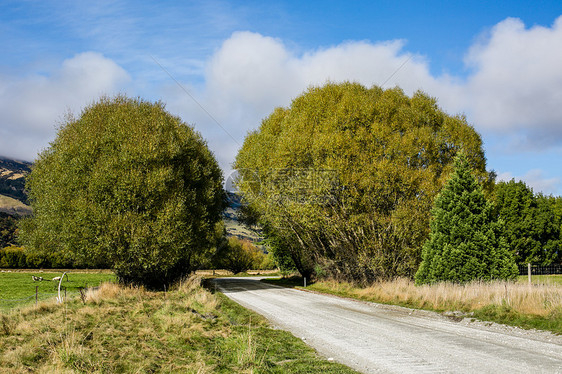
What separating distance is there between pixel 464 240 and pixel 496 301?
7136 mm

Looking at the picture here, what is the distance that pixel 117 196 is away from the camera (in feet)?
84.7

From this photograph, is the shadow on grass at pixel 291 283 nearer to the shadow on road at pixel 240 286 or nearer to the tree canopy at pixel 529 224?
the shadow on road at pixel 240 286

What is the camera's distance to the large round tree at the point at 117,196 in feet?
84.0

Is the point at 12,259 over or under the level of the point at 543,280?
under

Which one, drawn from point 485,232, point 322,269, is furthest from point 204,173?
point 485,232

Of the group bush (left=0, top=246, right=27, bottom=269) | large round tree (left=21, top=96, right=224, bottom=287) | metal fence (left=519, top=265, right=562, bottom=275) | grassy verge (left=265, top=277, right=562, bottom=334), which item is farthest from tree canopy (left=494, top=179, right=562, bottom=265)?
bush (left=0, top=246, right=27, bottom=269)

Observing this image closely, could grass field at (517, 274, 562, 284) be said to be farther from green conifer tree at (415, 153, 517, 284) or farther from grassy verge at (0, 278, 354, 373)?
grassy verge at (0, 278, 354, 373)

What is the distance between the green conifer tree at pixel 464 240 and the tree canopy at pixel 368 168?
319cm

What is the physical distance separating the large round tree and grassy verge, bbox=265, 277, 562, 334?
14567 mm

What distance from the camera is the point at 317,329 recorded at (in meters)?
13.6

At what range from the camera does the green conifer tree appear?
69.9 ft

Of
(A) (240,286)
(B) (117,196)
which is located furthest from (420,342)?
(A) (240,286)

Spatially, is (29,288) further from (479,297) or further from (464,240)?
(479,297)

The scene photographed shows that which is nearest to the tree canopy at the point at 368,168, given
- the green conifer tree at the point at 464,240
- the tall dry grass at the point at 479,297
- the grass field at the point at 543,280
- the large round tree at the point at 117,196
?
the green conifer tree at the point at 464,240
